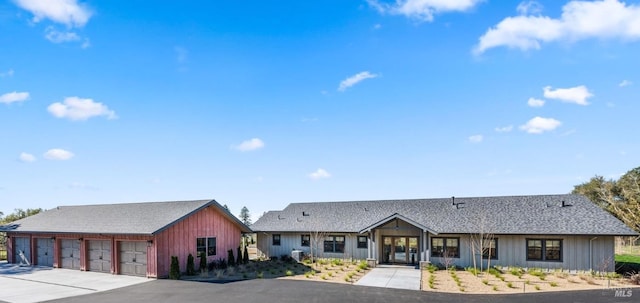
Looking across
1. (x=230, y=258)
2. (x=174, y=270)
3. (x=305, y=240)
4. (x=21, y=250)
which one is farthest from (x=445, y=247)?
(x=21, y=250)

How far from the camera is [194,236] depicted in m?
22.8

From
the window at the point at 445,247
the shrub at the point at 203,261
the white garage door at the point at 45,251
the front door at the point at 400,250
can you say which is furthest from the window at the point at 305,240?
the white garage door at the point at 45,251

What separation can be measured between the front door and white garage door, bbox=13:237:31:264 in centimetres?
2316

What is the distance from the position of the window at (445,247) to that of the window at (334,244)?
610cm

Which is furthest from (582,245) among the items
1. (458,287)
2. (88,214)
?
(88,214)

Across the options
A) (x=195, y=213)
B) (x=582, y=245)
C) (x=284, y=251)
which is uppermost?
(x=195, y=213)

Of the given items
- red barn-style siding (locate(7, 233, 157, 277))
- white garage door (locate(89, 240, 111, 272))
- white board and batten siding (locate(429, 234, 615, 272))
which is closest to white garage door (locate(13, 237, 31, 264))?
red barn-style siding (locate(7, 233, 157, 277))

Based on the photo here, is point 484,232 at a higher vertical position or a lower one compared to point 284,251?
higher

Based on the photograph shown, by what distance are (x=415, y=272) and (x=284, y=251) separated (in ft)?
34.3

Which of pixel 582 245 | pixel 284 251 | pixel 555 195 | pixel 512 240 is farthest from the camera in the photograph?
pixel 284 251

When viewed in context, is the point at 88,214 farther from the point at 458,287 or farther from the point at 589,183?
the point at 589,183

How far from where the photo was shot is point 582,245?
2123 centimetres

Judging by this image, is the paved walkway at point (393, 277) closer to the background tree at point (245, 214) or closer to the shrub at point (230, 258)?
the shrub at point (230, 258)

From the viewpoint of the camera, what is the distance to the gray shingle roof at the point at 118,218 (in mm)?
21098
